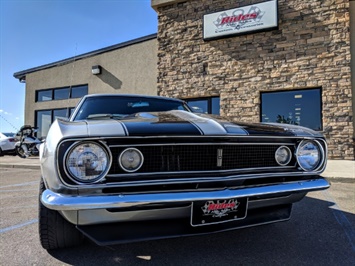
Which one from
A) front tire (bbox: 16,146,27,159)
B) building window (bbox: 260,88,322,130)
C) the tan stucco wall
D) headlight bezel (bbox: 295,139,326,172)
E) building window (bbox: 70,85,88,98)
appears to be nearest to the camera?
headlight bezel (bbox: 295,139,326,172)

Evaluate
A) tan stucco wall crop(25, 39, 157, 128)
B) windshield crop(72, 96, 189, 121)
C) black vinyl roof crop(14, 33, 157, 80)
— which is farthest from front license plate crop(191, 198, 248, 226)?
black vinyl roof crop(14, 33, 157, 80)

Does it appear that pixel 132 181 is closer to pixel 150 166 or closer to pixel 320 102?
pixel 150 166

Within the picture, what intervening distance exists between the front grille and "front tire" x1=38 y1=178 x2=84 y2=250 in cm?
64

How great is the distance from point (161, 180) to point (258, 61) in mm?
8579

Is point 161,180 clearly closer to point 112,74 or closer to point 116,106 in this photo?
point 116,106

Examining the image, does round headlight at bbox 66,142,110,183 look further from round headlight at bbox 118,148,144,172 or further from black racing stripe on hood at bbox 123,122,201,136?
black racing stripe on hood at bbox 123,122,201,136

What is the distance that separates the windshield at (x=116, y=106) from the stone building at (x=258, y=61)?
630 centimetres

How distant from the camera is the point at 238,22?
374 inches

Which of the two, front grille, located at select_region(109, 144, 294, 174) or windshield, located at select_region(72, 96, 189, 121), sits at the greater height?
windshield, located at select_region(72, 96, 189, 121)

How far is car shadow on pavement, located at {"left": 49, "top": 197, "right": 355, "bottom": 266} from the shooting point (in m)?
1.98

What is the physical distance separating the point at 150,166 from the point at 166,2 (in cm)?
1036

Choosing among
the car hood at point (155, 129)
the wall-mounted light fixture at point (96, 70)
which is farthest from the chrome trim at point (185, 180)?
the wall-mounted light fixture at point (96, 70)

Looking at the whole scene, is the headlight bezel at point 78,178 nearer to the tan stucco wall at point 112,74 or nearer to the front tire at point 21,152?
the tan stucco wall at point 112,74

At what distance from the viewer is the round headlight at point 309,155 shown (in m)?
2.18
